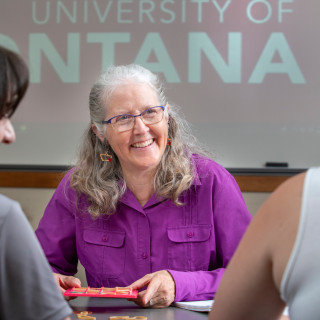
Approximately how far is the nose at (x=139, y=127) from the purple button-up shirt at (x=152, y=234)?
9.6 inches

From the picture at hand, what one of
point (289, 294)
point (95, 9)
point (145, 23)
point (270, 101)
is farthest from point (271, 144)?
point (289, 294)

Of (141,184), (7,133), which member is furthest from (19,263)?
(141,184)

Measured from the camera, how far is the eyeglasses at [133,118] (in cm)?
199

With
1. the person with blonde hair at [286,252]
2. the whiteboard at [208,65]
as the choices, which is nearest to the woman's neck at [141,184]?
the person with blonde hair at [286,252]

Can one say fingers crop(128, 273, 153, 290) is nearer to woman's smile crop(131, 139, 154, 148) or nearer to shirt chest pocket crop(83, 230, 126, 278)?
shirt chest pocket crop(83, 230, 126, 278)

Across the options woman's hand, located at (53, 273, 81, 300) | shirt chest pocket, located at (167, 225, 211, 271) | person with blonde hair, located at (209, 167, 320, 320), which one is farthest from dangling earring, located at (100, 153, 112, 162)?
person with blonde hair, located at (209, 167, 320, 320)

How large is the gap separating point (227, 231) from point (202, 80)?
5.54 ft

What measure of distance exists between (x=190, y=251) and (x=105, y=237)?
0.32 m

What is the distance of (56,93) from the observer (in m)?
3.46

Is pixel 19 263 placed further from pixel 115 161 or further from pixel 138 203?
pixel 115 161

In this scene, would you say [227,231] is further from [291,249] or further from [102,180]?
[291,249]

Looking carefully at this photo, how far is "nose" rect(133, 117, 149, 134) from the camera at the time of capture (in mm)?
1964

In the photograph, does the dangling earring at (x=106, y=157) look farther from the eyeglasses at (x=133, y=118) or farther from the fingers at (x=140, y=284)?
the fingers at (x=140, y=284)

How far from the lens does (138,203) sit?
76.2 inches
